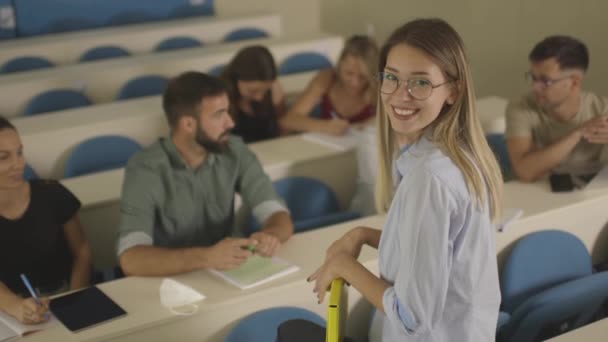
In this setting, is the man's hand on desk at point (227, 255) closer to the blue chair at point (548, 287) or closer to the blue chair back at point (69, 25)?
the blue chair at point (548, 287)

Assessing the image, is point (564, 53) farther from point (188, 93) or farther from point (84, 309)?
point (84, 309)

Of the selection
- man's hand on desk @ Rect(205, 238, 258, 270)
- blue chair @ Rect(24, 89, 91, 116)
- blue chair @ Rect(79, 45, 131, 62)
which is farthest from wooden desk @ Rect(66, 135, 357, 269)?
blue chair @ Rect(79, 45, 131, 62)

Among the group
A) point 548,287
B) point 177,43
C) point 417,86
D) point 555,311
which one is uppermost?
point 417,86

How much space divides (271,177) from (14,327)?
1.57m

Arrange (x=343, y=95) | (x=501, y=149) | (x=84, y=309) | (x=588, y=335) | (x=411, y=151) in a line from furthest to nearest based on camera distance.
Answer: (x=343, y=95)
(x=501, y=149)
(x=84, y=309)
(x=588, y=335)
(x=411, y=151)

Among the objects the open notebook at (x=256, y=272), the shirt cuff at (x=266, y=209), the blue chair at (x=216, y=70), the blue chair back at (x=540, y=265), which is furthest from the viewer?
the blue chair at (x=216, y=70)

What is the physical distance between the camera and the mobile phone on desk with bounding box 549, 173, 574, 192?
9.70 ft

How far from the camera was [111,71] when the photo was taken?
16.1 ft

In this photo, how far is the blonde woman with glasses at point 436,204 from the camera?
1.39m

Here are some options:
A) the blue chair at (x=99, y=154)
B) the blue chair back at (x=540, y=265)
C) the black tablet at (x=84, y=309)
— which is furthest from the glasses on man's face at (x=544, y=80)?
the blue chair at (x=99, y=154)

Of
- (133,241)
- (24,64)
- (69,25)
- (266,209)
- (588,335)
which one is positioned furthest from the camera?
(69,25)

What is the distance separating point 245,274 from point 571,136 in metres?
1.38

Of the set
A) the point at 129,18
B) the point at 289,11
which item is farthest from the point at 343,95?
the point at 289,11

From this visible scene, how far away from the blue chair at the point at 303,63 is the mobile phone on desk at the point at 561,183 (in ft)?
9.05
